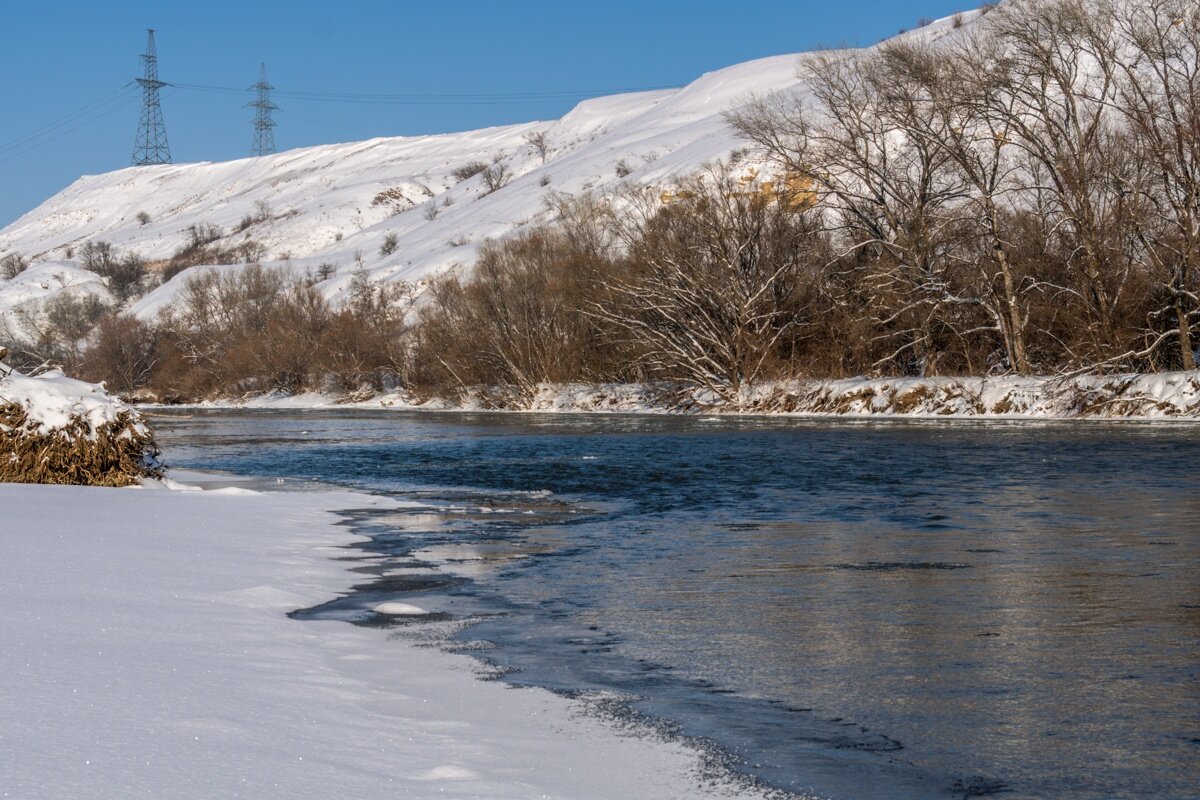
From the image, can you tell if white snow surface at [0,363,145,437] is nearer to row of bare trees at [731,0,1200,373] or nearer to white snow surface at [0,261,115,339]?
row of bare trees at [731,0,1200,373]

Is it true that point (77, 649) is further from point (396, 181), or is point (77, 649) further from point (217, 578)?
point (396, 181)

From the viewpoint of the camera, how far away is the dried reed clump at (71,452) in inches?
632

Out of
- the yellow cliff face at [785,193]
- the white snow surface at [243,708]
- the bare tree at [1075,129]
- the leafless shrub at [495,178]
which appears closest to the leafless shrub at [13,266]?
the leafless shrub at [495,178]

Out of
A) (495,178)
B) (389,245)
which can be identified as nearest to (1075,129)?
(389,245)

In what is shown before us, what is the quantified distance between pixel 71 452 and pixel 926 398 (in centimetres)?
3129

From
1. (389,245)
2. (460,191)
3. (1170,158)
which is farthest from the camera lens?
(460,191)

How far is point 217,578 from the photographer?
9.41 m

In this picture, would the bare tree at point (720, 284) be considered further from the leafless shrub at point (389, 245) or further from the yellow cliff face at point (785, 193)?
the leafless shrub at point (389, 245)

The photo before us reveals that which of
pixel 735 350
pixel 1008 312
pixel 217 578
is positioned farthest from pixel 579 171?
pixel 217 578

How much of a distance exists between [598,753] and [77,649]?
8.66 feet

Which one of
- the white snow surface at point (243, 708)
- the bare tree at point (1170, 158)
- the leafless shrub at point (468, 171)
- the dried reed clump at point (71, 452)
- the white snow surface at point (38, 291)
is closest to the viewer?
the white snow surface at point (243, 708)

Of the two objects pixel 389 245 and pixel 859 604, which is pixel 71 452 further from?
pixel 389 245

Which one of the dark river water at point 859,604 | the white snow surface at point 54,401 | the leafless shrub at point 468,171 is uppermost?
the leafless shrub at point 468,171

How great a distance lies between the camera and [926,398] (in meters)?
41.7
